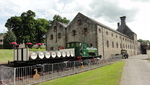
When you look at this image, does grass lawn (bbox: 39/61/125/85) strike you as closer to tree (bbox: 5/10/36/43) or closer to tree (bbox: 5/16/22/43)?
A: tree (bbox: 5/10/36/43)

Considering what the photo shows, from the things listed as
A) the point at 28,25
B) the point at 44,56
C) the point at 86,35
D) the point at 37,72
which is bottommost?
the point at 37,72

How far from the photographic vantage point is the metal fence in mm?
7814

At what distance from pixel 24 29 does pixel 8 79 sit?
36359 millimetres

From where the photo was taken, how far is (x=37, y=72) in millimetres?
10055

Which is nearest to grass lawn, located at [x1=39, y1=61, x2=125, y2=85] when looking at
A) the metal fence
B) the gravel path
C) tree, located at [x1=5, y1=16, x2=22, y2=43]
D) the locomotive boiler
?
the gravel path

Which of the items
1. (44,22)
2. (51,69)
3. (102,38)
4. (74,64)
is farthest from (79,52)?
(44,22)

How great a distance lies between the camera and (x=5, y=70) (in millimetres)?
8070

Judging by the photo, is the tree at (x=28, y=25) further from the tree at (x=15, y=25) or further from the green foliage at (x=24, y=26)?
the tree at (x=15, y=25)

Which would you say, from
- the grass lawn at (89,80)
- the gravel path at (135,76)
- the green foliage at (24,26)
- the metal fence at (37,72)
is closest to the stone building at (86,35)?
the metal fence at (37,72)

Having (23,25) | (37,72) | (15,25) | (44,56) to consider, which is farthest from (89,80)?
(15,25)

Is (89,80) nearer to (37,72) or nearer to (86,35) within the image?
(37,72)

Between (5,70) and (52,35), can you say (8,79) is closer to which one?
(5,70)

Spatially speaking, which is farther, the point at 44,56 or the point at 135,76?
the point at 44,56

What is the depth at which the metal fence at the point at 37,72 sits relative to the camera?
7814 mm
